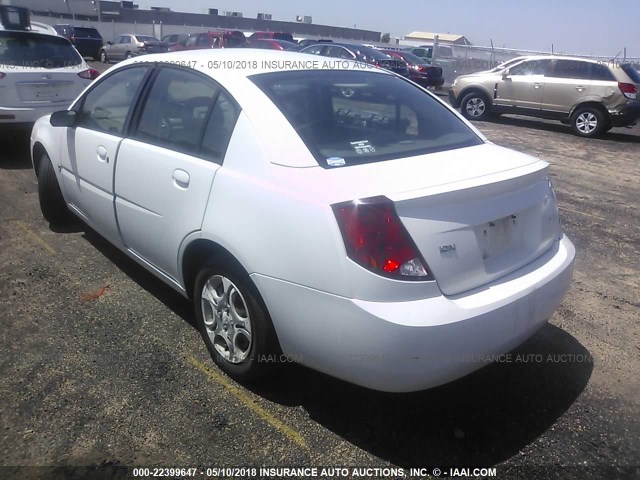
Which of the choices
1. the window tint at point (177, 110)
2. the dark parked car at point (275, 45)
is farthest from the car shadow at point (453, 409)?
the dark parked car at point (275, 45)

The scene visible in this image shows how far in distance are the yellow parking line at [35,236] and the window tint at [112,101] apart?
1.10 m

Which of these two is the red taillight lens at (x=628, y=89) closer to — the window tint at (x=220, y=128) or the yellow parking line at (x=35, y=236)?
the window tint at (x=220, y=128)

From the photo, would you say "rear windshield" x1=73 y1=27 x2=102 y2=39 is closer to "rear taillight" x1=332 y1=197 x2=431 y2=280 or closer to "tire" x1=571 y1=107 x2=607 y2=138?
"tire" x1=571 y1=107 x2=607 y2=138

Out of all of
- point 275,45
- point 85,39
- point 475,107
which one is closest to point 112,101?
point 475,107

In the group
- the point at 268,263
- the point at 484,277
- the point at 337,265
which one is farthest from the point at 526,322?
the point at 268,263

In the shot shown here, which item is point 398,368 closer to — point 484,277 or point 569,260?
point 484,277

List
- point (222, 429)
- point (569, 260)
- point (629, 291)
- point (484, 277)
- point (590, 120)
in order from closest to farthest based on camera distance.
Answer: point (484, 277) → point (222, 429) → point (569, 260) → point (629, 291) → point (590, 120)

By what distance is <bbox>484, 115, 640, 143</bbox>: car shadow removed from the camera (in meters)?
12.2

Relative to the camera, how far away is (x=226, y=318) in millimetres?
2785

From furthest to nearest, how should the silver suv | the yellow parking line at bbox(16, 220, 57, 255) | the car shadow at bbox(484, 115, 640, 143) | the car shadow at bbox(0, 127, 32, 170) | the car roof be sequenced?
the car shadow at bbox(484, 115, 640, 143)
the silver suv
the car shadow at bbox(0, 127, 32, 170)
the yellow parking line at bbox(16, 220, 57, 255)
the car roof

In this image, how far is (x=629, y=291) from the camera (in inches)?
162

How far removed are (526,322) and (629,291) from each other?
7.22ft

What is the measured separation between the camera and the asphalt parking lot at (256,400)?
2.38 m

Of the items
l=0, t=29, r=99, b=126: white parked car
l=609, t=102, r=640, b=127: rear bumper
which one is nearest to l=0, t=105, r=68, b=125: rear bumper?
l=0, t=29, r=99, b=126: white parked car
